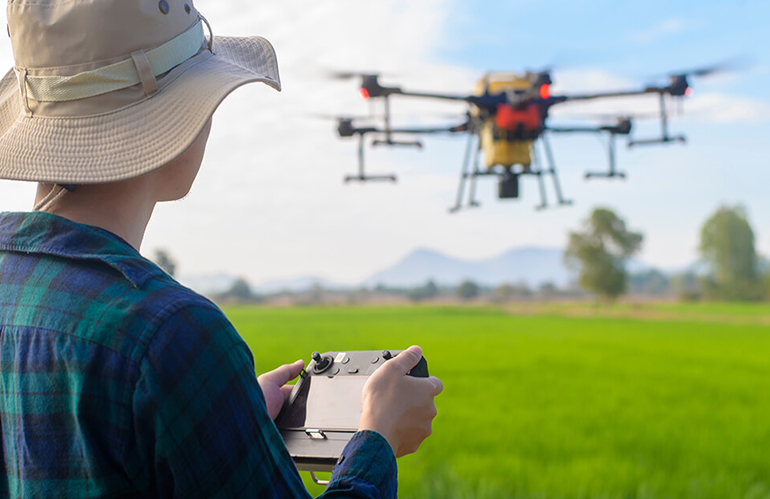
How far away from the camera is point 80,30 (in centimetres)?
98

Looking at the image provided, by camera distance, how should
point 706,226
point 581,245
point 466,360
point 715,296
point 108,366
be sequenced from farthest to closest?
1. point 706,226
2. point 715,296
3. point 581,245
4. point 466,360
5. point 108,366

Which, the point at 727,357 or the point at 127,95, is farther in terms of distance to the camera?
the point at 727,357

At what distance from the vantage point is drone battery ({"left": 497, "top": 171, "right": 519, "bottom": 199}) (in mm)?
11062

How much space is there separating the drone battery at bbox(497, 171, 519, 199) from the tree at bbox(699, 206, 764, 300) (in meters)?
77.7

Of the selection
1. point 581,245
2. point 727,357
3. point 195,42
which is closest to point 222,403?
point 195,42

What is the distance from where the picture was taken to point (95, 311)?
87cm

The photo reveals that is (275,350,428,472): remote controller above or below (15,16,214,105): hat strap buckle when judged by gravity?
below

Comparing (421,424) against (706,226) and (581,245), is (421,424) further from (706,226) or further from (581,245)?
(706,226)

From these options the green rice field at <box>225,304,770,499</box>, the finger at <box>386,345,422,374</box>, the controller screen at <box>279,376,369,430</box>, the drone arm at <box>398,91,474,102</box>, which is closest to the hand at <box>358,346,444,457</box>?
the finger at <box>386,345,422,374</box>

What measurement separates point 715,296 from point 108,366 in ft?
288

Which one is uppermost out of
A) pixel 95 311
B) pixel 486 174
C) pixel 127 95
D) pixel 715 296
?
pixel 486 174

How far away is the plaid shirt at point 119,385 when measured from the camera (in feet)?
2.77

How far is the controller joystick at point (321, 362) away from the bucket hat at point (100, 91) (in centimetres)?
65

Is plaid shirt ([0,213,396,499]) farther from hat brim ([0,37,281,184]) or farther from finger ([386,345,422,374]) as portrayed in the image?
finger ([386,345,422,374])
